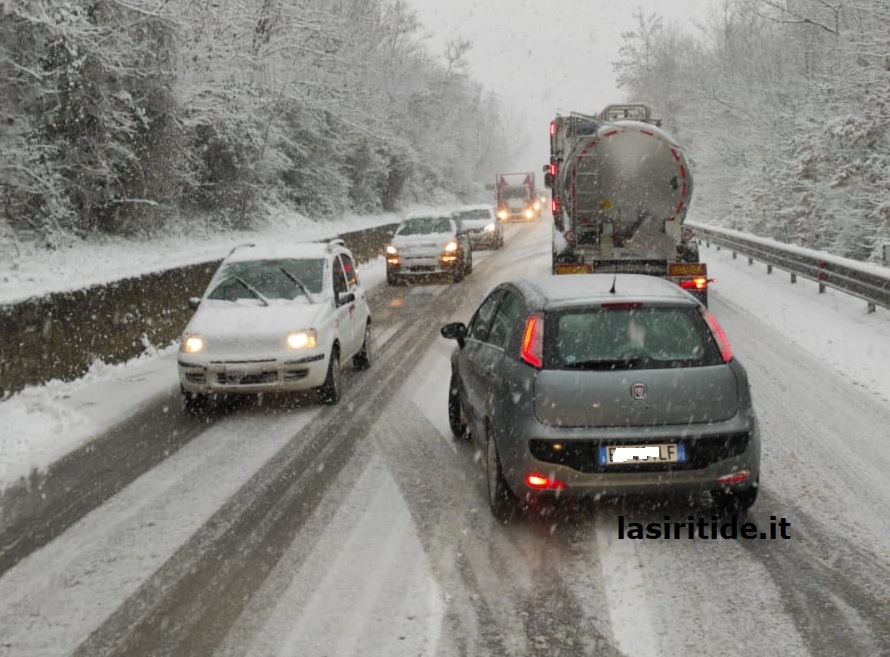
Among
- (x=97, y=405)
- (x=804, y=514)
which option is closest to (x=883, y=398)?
(x=804, y=514)

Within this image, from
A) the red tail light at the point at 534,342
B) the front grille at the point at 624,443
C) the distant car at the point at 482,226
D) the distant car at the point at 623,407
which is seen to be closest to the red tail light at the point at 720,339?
the distant car at the point at 623,407

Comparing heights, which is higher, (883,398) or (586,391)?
(586,391)

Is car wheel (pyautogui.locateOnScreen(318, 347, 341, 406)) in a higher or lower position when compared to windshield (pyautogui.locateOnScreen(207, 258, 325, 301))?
lower

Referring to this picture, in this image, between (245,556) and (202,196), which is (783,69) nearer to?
(202,196)

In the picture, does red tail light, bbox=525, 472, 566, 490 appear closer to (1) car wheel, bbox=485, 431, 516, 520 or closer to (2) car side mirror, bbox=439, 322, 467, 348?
(1) car wheel, bbox=485, 431, 516, 520

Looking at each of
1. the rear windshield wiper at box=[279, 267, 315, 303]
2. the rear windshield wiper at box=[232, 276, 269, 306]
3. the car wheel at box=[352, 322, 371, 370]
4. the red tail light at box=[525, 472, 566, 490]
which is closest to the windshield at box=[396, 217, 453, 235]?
the car wheel at box=[352, 322, 371, 370]

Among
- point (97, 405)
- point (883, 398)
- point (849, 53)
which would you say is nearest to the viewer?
point (883, 398)

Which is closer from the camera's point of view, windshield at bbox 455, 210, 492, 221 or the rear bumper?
the rear bumper

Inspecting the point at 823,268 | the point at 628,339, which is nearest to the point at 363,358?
the point at 628,339

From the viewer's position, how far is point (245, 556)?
18.0 feet

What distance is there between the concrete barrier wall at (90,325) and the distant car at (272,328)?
1.96 metres

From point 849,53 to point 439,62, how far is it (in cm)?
4457

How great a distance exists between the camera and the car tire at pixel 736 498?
5746mm

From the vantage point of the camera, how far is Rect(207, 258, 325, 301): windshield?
10609mm
